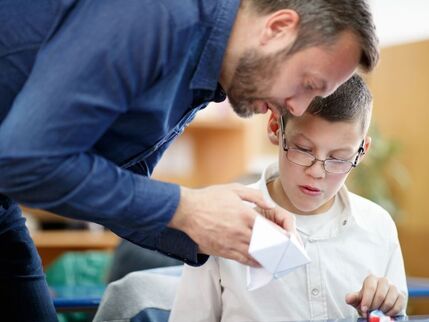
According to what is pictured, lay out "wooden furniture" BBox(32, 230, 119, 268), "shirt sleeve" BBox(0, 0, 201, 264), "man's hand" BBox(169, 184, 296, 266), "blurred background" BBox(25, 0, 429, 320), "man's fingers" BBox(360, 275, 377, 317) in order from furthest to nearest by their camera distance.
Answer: "blurred background" BBox(25, 0, 429, 320)
"wooden furniture" BBox(32, 230, 119, 268)
"man's fingers" BBox(360, 275, 377, 317)
"man's hand" BBox(169, 184, 296, 266)
"shirt sleeve" BBox(0, 0, 201, 264)

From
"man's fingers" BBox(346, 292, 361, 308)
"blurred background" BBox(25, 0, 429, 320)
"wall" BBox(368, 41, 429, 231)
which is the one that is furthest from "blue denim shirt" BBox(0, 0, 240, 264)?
"wall" BBox(368, 41, 429, 231)

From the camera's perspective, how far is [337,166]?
1.47 m

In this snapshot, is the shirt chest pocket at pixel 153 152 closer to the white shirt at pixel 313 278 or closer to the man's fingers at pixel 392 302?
the white shirt at pixel 313 278

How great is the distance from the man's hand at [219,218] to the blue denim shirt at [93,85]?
28 millimetres

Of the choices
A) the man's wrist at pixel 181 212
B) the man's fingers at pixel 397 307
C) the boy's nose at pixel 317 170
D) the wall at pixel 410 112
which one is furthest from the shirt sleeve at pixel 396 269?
the wall at pixel 410 112

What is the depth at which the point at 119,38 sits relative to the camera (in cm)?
100

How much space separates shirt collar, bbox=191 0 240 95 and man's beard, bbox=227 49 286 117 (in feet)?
0.15

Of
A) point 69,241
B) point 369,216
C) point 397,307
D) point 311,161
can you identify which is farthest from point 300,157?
point 69,241

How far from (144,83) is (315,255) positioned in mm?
651

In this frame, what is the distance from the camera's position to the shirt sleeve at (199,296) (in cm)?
143

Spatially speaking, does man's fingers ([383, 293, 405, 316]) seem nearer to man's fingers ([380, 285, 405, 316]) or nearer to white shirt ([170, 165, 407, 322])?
man's fingers ([380, 285, 405, 316])

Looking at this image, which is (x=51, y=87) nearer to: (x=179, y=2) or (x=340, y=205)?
(x=179, y=2)

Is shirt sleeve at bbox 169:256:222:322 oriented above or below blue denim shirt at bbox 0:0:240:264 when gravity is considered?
below

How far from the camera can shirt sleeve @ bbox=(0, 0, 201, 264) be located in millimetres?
981
